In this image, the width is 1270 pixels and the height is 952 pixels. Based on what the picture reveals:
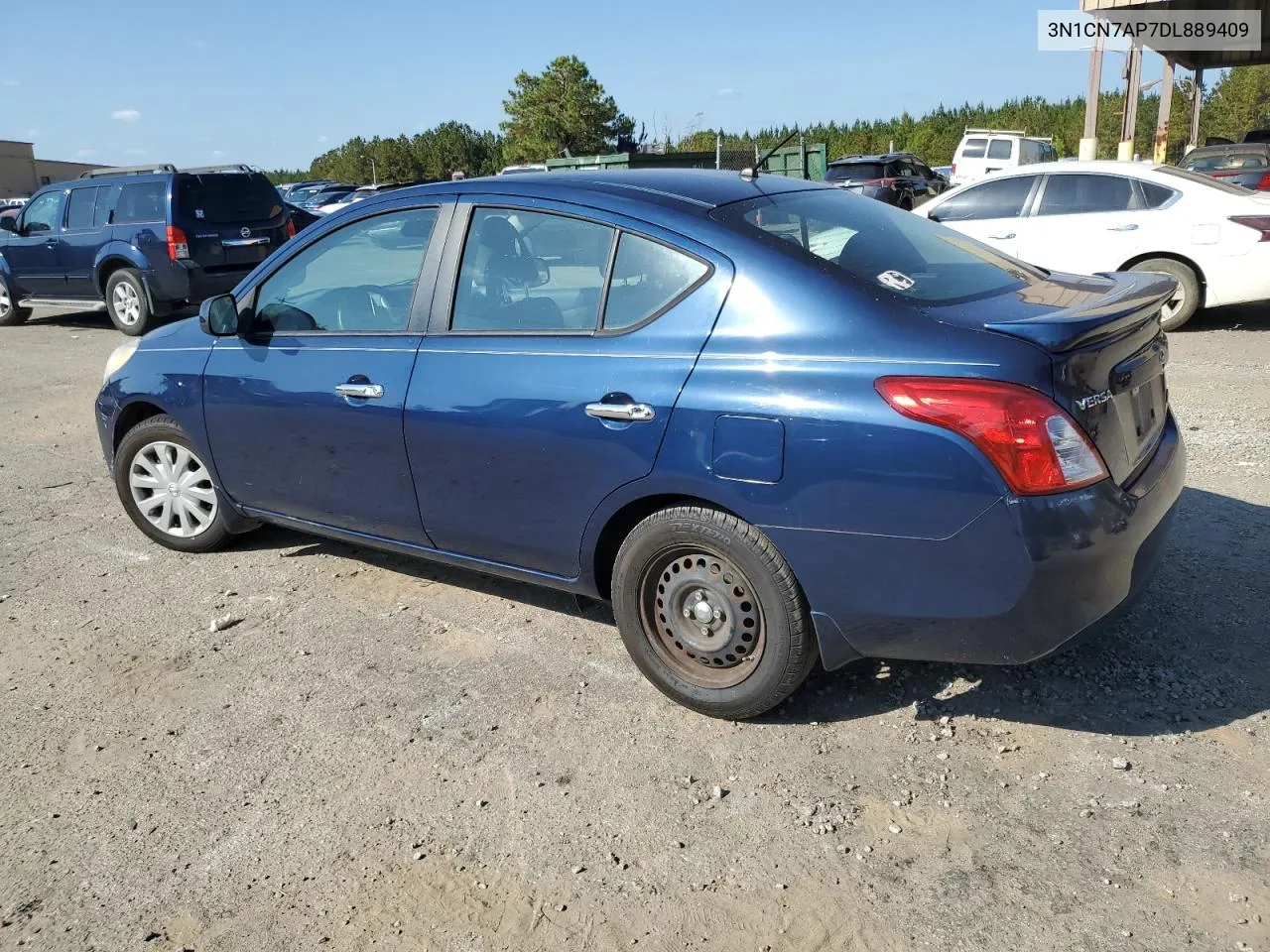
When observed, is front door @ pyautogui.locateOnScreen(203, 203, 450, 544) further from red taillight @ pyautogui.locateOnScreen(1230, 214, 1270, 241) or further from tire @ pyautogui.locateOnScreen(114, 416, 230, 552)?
red taillight @ pyautogui.locateOnScreen(1230, 214, 1270, 241)

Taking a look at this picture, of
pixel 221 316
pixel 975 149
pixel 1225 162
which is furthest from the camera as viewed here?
pixel 975 149

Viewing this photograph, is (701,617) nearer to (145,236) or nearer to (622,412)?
(622,412)

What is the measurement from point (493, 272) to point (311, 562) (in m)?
1.95

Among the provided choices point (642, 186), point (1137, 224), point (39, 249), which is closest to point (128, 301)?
point (39, 249)

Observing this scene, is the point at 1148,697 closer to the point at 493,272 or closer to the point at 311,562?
the point at 493,272

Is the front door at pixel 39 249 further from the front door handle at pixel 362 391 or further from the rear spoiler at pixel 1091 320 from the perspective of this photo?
the rear spoiler at pixel 1091 320

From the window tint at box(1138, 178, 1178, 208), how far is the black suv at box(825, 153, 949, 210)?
11.4 metres

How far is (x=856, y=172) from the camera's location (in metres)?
23.4

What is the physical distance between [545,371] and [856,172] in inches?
856

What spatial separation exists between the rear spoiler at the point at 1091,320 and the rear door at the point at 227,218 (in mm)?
10636

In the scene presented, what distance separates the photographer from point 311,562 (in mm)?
4879

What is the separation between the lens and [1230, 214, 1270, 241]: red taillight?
28.7 ft

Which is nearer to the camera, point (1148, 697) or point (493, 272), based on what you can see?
point (1148, 697)

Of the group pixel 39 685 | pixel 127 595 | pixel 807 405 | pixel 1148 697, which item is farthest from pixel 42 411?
pixel 1148 697
